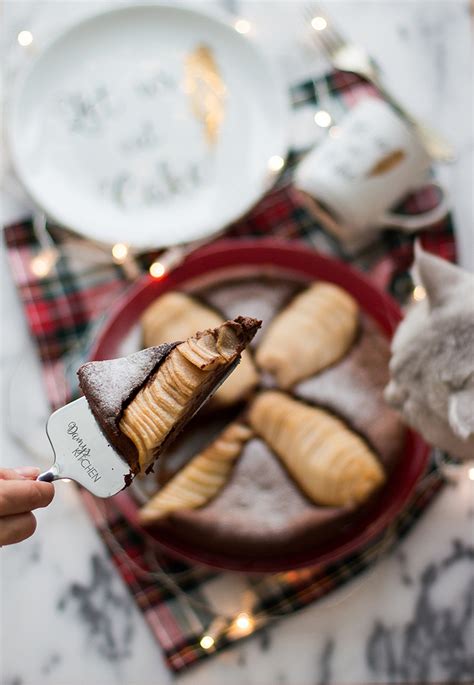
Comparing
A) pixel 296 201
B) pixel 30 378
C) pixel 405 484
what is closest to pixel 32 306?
pixel 30 378

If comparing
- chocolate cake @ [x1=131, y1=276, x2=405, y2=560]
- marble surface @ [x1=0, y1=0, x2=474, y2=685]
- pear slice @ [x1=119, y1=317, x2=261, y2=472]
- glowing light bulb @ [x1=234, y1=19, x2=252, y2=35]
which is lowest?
marble surface @ [x1=0, y1=0, x2=474, y2=685]

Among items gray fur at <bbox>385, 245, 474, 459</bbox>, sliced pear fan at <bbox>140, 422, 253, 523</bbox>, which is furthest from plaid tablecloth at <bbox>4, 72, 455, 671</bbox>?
gray fur at <bbox>385, 245, 474, 459</bbox>

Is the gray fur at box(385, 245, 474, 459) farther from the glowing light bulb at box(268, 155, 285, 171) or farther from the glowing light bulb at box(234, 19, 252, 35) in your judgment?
the glowing light bulb at box(234, 19, 252, 35)

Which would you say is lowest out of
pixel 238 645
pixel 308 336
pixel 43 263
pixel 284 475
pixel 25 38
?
pixel 238 645

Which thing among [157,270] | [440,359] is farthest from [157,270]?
[440,359]

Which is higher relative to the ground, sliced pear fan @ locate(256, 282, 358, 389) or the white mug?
the white mug

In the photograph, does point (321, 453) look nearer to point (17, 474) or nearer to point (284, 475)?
point (284, 475)

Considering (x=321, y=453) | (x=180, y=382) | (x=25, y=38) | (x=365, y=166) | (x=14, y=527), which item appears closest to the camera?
(x=180, y=382)
